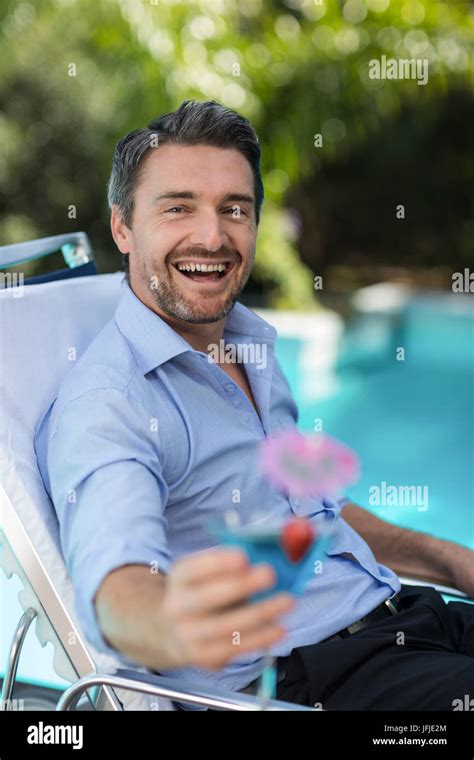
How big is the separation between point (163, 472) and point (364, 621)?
1.58 feet

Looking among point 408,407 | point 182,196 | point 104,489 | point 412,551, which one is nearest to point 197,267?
point 182,196

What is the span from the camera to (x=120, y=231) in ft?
5.58

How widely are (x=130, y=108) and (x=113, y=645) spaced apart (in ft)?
23.3

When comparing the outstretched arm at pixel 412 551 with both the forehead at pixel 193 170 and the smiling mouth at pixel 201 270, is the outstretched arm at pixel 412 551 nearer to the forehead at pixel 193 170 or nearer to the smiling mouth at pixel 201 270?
the smiling mouth at pixel 201 270

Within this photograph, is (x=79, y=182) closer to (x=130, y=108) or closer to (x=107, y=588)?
(x=130, y=108)

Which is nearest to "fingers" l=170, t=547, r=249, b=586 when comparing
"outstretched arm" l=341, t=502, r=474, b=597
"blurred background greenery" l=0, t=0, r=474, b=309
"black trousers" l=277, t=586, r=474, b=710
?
"black trousers" l=277, t=586, r=474, b=710

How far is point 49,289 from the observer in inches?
71.6

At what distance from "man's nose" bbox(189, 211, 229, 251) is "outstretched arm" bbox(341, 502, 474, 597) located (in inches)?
27.7

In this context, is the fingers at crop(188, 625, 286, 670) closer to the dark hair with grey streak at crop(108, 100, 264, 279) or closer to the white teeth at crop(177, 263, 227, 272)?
the white teeth at crop(177, 263, 227, 272)

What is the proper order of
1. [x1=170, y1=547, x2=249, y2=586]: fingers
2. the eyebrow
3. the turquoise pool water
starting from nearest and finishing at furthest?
[x1=170, y1=547, x2=249, y2=586]: fingers → the eyebrow → the turquoise pool water

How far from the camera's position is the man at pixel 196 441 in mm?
1248

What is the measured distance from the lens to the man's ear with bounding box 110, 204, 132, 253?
1684 mm

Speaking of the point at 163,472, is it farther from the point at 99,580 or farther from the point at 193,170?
the point at 193,170

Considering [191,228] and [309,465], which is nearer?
[309,465]
